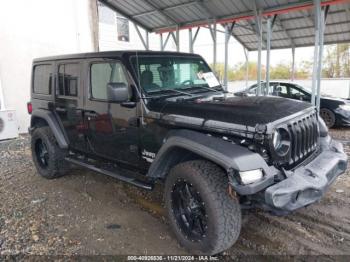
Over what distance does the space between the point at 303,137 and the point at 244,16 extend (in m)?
7.45

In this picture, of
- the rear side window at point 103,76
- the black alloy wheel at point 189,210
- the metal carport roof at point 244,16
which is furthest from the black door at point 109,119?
the metal carport roof at point 244,16

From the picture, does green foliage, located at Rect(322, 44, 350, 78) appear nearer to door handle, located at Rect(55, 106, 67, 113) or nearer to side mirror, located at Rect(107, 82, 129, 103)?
door handle, located at Rect(55, 106, 67, 113)

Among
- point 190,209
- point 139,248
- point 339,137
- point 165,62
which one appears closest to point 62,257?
point 139,248

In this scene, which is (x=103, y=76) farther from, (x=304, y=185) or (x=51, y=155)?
(x=304, y=185)

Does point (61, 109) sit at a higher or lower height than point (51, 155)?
higher

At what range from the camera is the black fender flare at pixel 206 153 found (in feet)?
8.07

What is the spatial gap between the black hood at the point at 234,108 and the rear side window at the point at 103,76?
0.60 m

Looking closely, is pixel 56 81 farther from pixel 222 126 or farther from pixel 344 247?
pixel 344 247

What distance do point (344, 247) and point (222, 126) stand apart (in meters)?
1.67

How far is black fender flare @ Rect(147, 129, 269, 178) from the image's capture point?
2.46 metres

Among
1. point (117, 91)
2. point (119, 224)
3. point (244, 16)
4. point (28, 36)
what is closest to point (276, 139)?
point (117, 91)

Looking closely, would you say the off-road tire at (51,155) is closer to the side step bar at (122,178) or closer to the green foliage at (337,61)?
the side step bar at (122,178)

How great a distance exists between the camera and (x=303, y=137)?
10.0 ft

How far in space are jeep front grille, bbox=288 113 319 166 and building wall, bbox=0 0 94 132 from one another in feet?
26.0
